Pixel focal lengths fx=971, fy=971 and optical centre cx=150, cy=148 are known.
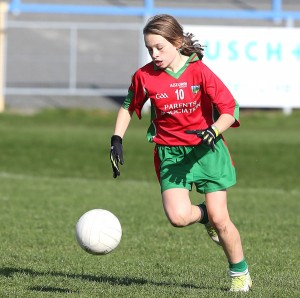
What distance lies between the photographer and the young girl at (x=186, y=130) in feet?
20.8

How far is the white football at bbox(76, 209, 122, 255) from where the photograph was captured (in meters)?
6.35

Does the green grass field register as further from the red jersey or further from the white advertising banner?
the red jersey

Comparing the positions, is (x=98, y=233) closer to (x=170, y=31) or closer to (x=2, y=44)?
(x=170, y=31)

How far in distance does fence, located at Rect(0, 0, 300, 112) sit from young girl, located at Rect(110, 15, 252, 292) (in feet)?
42.7

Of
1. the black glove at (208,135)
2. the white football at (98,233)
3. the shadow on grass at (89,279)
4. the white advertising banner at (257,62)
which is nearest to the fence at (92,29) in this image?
the white advertising banner at (257,62)

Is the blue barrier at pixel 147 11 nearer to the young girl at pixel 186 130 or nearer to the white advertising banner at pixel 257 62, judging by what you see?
the white advertising banner at pixel 257 62

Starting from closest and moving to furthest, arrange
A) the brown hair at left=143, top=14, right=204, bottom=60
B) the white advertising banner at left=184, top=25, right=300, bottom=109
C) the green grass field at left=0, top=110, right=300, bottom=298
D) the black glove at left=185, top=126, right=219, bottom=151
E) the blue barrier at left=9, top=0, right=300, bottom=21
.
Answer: the black glove at left=185, top=126, right=219, bottom=151
the brown hair at left=143, top=14, right=204, bottom=60
the green grass field at left=0, top=110, right=300, bottom=298
the white advertising banner at left=184, top=25, right=300, bottom=109
the blue barrier at left=9, top=0, right=300, bottom=21

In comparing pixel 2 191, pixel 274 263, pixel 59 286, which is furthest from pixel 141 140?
pixel 59 286

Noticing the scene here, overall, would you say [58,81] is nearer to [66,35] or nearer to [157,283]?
[66,35]

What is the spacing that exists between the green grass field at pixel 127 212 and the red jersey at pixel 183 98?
1.03 metres

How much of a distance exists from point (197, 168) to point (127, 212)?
4709mm

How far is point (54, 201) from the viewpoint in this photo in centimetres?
1193

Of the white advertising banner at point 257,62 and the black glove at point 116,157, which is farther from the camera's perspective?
the white advertising banner at point 257,62

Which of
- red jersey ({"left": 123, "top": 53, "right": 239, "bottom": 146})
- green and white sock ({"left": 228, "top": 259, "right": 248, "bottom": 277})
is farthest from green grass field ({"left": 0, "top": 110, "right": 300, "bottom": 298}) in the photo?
red jersey ({"left": 123, "top": 53, "right": 239, "bottom": 146})
